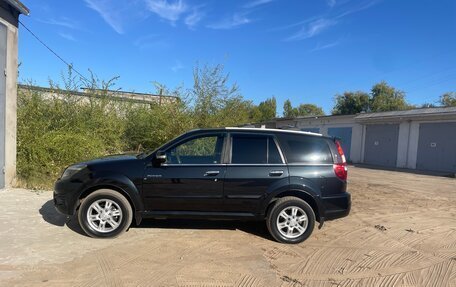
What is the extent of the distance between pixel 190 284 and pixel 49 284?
60.5 inches

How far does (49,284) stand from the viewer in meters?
3.85

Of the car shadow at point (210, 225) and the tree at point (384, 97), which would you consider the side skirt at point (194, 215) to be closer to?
the car shadow at point (210, 225)

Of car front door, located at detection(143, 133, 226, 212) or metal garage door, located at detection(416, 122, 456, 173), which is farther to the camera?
metal garage door, located at detection(416, 122, 456, 173)

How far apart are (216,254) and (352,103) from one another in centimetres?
5988

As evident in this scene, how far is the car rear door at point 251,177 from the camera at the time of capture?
5.52 metres

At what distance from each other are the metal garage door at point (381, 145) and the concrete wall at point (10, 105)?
21.9 metres

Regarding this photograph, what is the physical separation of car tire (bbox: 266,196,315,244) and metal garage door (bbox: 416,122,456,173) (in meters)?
17.7

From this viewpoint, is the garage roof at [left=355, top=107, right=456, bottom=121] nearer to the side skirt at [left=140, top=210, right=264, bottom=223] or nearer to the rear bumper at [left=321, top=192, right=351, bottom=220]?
the rear bumper at [left=321, top=192, right=351, bottom=220]

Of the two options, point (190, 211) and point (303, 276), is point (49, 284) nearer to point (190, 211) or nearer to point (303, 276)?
point (190, 211)

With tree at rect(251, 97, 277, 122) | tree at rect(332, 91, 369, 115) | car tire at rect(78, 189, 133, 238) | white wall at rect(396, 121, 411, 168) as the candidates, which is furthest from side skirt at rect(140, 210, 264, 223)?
tree at rect(332, 91, 369, 115)

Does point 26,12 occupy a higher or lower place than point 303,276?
higher

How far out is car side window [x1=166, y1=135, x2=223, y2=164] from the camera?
223 inches

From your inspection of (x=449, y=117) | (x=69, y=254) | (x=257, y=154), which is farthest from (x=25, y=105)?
(x=449, y=117)

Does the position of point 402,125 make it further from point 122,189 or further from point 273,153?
point 122,189
